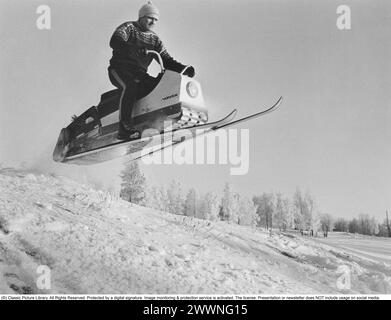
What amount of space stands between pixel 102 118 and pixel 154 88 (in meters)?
0.97

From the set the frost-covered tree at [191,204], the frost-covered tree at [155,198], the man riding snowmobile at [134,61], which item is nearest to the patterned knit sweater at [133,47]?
the man riding snowmobile at [134,61]

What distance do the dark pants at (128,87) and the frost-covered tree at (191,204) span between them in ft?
4.18

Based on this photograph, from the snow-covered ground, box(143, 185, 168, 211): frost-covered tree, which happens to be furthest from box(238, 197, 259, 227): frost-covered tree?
box(143, 185, 168, 211): frost-covered tree

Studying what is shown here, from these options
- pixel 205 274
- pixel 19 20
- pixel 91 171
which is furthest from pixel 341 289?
pixel 19 20

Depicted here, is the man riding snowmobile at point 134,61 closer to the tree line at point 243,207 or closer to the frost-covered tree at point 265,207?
the tree line at point 243,207

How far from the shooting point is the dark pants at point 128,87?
18.3ft

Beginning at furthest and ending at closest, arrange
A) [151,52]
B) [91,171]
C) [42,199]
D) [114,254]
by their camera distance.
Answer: [91,171]
[151,52]
[42,199]
[114,254]

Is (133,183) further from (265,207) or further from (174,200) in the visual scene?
(265,207)

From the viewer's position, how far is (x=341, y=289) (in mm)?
A: 4934

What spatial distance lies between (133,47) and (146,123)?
3.47 feet

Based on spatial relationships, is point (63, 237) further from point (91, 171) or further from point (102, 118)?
point (102, 118)

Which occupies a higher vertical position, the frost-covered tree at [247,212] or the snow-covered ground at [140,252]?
the frost-covered tree at [247,212]

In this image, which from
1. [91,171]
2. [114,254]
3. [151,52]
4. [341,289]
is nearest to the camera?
[114,254]

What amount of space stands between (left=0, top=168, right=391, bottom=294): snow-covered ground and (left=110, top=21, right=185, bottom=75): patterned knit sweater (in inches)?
71.8
